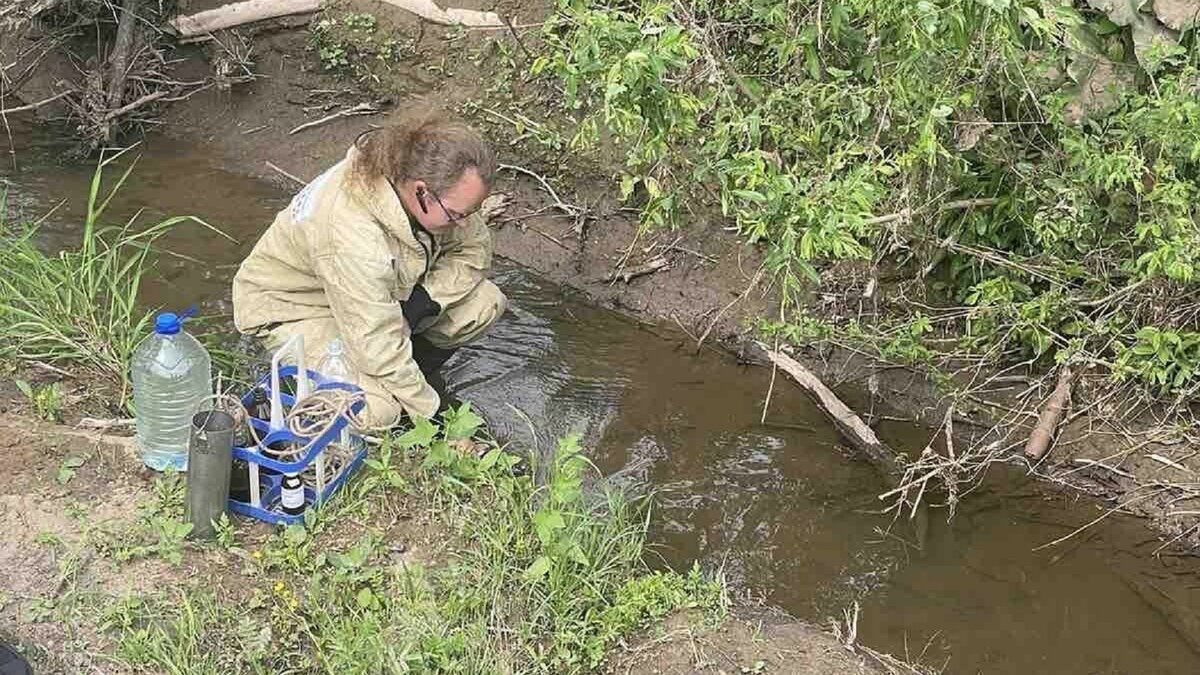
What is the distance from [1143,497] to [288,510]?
3145mm

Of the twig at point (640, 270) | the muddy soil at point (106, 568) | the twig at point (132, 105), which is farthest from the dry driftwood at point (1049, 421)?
the twig at point (132, 105)

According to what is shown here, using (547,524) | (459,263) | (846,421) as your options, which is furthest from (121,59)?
(547,524)

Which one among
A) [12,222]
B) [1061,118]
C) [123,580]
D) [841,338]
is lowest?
[12,222]

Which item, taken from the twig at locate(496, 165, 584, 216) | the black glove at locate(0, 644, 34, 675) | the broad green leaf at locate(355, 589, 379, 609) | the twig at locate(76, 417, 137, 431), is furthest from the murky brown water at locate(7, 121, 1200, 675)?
the black glove at locate(0, 644, 34, 675)

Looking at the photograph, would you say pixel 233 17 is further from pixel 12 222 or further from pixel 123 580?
pixel 123 580

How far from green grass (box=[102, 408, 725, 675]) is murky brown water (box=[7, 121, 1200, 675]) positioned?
701mm

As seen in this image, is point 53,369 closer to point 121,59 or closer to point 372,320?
point 372,320

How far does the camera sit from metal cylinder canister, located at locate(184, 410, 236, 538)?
129 inches

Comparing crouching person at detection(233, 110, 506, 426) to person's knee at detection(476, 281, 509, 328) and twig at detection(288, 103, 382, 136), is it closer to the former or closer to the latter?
person's knee at detection(476, 281, 509, 328)

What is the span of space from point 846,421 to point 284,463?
2.31 metres

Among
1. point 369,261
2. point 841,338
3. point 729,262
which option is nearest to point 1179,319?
point 841,338

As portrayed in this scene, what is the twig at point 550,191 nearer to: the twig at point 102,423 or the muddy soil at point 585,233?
the muddy soil at point 585,233

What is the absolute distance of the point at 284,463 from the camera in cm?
343

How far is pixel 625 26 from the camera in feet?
11.8
